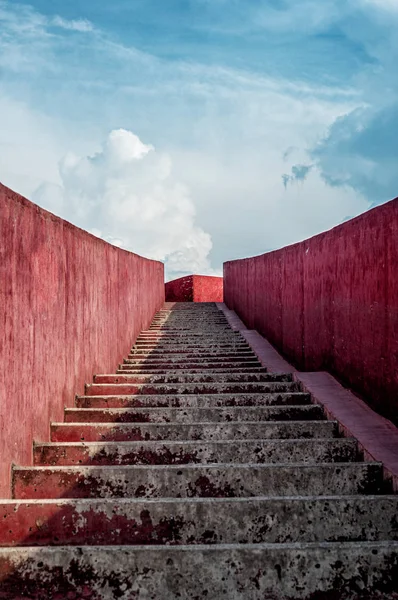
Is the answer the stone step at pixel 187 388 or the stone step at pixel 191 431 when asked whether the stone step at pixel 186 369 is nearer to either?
the stone step at pixel 187 388

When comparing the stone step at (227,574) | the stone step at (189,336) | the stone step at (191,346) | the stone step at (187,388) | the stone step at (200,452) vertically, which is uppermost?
the stone step at (189,336)

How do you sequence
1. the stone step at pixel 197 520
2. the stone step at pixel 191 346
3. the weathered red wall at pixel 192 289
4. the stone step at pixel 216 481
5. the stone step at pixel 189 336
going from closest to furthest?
1. the stone step at pixel 197 520
2. the stone step at pixel 216 481
3. the stone step at pixel 191 346
4. the stone step at pixel 189 336
5. the weathered red wall at pixel 192 289

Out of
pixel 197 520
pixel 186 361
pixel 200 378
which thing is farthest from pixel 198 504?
pixel 186 361

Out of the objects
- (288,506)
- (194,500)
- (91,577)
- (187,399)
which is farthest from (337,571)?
(187,399)

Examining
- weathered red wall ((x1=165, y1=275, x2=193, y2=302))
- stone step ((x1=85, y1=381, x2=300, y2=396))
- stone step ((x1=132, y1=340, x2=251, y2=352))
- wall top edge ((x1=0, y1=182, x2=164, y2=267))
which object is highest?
weathered red wall ((x1=165, y1=275, x2=193, y2=302))

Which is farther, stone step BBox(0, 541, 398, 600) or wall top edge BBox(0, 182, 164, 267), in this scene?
wall top edge BBox(0, 182, 164, 267)

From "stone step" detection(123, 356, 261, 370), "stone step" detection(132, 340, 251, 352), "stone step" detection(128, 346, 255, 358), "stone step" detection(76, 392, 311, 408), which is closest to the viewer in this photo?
"stone step" detection(76, 392, 311, 408)

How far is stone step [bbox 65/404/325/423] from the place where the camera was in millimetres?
3961

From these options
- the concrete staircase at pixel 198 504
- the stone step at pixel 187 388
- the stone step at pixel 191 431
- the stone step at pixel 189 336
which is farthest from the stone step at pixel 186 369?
the stone step at pixel 189 336

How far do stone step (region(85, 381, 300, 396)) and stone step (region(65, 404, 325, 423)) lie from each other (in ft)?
2.23

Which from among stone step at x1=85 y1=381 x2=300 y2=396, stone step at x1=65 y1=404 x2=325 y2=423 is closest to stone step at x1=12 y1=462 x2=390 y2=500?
stone step at x1=65 y1=404 x2=325 y2=423

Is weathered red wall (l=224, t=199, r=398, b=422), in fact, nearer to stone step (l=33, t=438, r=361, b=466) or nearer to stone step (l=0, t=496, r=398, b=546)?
stone step (l=33, t=438, r=361, b=466)

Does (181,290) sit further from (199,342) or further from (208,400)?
(208,400)

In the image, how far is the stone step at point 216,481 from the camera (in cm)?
292
